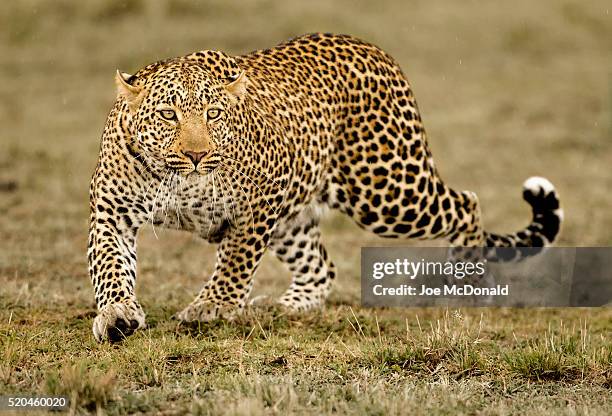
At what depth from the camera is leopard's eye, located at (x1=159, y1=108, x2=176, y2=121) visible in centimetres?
635

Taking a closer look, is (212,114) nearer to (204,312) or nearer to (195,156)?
(195,156)

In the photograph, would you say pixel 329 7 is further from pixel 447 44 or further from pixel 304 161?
pixel 304 161

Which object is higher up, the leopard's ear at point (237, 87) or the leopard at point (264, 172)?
the leopard's ear at point (237, 87)

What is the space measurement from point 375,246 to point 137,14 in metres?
15.2

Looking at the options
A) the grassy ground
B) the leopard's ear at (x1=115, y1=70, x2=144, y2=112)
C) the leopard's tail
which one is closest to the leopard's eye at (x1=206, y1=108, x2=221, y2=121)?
the leopard's ear at (x1=115, y1=70, x2=144, y2=112)

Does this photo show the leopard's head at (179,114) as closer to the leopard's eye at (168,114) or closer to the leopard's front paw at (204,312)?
the leopard's eye at (168,114)

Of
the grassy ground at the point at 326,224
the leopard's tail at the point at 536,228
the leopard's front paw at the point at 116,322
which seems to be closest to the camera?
the grassy ground at the point at 326,224

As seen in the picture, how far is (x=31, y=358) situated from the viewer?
6.14 meters

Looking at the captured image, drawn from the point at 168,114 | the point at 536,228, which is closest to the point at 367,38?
the point at 536,228

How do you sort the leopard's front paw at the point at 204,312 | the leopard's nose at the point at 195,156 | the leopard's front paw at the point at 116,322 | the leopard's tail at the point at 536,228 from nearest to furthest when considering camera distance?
the leopard's nose at the point at 195,156 < the leopard's front paw at the point at 116,322 < the leopard's front paw at the point at 204,312 < the leopard's tail at the point at 536,228

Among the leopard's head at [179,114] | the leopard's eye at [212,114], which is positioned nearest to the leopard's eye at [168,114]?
the leopard's head at [179,114]

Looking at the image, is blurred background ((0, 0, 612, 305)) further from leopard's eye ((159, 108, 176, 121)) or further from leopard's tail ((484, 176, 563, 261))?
leopard's eye ((159, 108, 176, 121))

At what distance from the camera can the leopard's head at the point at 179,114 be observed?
6.33m

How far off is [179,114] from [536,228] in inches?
141
